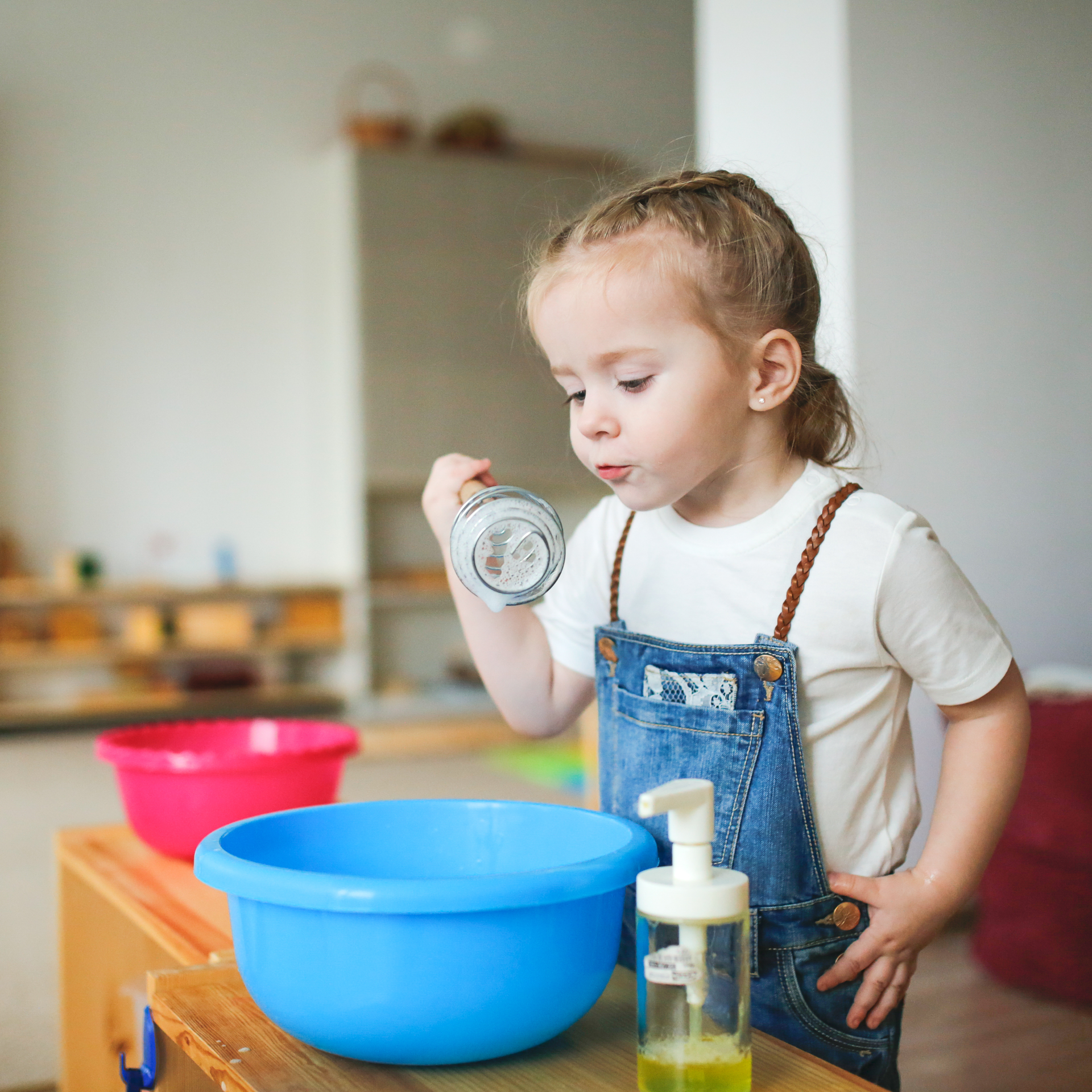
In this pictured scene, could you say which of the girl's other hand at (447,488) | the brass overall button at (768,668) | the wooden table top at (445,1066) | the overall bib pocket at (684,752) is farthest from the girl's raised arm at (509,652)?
the wooden table top at (445,1066)

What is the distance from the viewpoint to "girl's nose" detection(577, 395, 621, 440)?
82cm

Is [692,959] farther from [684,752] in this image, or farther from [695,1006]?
[684,752]

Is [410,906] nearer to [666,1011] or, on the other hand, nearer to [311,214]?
[666,1011]

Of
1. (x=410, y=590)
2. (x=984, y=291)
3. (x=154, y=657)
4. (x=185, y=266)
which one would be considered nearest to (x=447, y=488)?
(x=984, y=291)

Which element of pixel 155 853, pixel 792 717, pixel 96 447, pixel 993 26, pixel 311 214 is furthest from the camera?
pixel 311 214

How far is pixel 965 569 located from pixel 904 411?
304 millimetres

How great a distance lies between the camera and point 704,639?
2.97ft

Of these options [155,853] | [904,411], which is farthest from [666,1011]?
[904,411]

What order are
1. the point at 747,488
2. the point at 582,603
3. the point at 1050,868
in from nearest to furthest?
the point at 747,488
the point at 582,603
the point at 1050,868

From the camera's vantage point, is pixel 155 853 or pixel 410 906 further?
pixel 155 853

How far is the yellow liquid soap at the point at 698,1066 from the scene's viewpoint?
602mm

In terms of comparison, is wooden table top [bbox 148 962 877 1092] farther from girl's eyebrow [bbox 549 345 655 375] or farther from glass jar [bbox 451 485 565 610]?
girl's eyebrow [bbox 549 345 655 375]

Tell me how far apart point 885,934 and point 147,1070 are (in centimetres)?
52

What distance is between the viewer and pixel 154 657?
3736mm
